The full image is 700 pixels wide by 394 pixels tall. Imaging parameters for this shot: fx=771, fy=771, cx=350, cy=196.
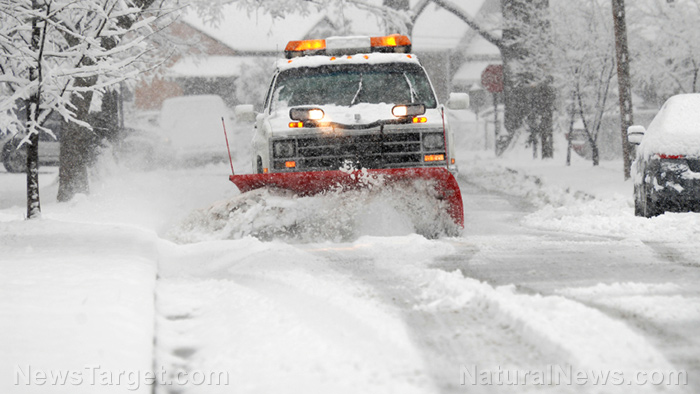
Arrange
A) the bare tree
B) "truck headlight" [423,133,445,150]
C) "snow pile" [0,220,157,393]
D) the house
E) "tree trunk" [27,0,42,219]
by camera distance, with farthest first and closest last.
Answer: the house → "truck headlight" [423,133,445,150] → "tree trunk" [27,0,42,219] → the bare tree → "snow pile" [0,220,157,393]

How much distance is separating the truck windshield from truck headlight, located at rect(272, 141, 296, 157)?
901 mm

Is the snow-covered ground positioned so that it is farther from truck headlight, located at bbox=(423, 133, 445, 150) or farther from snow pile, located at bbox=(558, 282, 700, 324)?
truck headlight, located at bbox=(423, 133, 445, 150)

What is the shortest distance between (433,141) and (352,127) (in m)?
0.85

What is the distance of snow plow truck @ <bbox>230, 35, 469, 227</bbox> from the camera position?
7340mm

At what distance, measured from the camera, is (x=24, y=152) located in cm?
2016

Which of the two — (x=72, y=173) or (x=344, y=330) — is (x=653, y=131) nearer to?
(x=344, y=330)

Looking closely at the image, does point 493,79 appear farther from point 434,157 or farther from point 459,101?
point 434,157

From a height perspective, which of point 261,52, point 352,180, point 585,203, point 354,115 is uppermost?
point 261,52

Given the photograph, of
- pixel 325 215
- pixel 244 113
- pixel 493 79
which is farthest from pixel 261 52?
pixel 325 215

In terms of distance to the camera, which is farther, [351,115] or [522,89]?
[522,89]

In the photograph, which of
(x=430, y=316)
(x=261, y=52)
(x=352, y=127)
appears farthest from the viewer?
(x=261, y=52)

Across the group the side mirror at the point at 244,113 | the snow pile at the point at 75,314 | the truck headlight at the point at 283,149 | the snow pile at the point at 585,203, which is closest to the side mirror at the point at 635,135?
the snow pile at the point at 585,203

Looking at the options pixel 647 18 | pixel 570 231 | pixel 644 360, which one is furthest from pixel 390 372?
pixel 647 18

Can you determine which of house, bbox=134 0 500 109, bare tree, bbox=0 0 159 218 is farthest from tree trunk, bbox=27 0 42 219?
house, bbox=134 0 500 109
